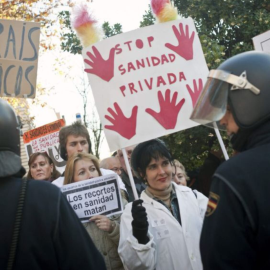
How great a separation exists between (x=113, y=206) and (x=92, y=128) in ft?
63.8

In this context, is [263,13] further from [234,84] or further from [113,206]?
[234,84]

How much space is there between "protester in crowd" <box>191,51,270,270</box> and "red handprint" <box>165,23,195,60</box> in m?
1.63

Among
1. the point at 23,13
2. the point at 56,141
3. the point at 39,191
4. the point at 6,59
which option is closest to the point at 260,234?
the point at 39,191

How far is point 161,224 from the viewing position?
10.5ft

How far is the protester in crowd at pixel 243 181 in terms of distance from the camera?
1861mm

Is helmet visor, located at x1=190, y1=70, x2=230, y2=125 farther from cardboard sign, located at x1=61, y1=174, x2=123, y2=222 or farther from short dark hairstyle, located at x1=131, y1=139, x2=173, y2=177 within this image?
cardboard sign, located at x1=61, y1=174, x2=123, y2=222

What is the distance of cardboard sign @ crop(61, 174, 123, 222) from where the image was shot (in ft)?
11.8

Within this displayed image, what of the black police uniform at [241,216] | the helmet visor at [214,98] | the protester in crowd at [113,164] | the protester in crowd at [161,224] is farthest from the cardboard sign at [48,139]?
the black police uniform at [241,216]

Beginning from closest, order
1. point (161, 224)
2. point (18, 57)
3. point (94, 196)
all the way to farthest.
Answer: point (161, 224)
point (94, 196)
point (18, 57)

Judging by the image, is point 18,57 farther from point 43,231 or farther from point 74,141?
A: point 43,231

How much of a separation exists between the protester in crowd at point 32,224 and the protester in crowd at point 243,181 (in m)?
0.55

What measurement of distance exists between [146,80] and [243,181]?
197 cm

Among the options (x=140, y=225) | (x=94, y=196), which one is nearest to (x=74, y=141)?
(x=94, y=196)

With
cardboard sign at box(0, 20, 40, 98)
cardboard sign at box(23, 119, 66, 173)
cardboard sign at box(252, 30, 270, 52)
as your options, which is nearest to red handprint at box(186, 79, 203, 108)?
cardboard sign at box(252, 30, 270, 52)
